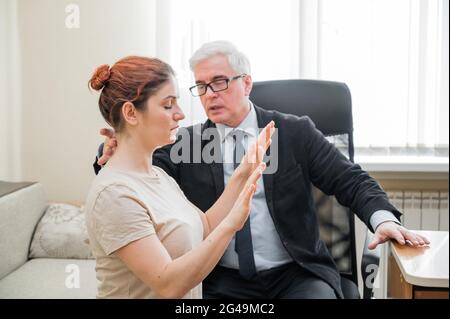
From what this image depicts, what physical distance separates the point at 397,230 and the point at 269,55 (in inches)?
27.0

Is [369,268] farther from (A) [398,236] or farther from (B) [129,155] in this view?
(B) [129,155]

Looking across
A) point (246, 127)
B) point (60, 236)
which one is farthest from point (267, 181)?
point (60, 236)

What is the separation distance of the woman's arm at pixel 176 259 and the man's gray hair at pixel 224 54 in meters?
0.31

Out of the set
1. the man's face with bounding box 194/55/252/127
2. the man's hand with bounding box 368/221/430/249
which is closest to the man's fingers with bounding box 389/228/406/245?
the man's hand with bounding box 368/221/430/249

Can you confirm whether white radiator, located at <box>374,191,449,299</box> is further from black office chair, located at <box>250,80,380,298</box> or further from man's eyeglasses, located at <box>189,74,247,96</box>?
man's eyeglasses, located at <box>189,74,247,96</box>

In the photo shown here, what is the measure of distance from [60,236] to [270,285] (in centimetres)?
45

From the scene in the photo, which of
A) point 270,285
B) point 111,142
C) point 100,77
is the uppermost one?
point 100,77

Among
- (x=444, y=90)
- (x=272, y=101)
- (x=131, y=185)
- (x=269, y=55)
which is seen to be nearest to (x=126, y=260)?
(x=131, y=185)

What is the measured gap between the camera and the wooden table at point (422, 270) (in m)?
0.87

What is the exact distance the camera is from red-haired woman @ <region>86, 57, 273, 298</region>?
811 millimetres

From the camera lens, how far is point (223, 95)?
104cm

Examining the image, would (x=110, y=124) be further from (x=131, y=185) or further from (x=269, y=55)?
(x=269, y=55)

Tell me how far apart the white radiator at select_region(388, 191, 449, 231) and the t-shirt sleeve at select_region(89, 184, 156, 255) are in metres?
0.79

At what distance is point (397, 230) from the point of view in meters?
1.02
